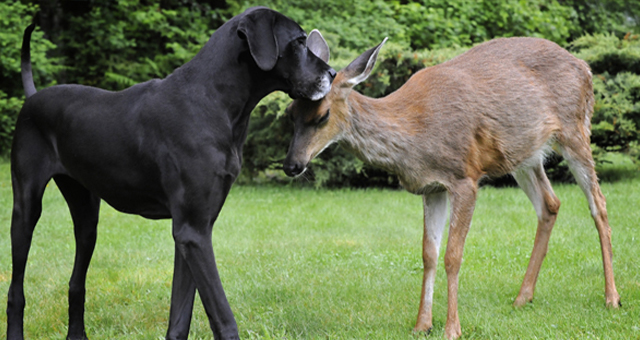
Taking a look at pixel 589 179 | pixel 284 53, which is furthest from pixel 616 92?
pixel 284 53

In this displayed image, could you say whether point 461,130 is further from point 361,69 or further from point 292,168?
point 292,168

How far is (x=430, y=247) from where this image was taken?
5.04 meters

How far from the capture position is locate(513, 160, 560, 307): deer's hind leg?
17.9 ft

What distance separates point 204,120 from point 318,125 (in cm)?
118

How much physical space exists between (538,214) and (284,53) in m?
3.06

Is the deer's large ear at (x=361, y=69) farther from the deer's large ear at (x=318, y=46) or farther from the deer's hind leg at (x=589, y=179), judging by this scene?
the deer's hind leg at (x=589, y=179)

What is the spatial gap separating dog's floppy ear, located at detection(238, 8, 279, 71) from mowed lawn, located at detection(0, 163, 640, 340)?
1.51 meters

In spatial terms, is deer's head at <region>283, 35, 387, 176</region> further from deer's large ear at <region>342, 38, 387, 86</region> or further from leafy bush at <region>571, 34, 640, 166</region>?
leafy bush at <region>571, 34, 640, 166</region>

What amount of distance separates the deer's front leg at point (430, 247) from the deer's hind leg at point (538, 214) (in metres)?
0.88

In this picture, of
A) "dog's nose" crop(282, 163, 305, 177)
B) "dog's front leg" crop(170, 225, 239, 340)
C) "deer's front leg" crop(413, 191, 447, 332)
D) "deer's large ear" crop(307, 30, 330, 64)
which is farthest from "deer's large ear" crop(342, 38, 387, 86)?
"dog's front leg" crop(170, 225, 239, 340)


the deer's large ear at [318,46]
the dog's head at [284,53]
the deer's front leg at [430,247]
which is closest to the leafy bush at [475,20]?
the deer's front leg at [430,247]

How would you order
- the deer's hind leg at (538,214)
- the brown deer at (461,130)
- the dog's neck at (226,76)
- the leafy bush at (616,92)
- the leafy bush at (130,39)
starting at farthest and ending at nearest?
the leafy bush at (130,39)
the leafy bush at (616,92)
the deer's hind leg at (538,214)
the brown deer at (461,130)
the dog's neck at (226,76)

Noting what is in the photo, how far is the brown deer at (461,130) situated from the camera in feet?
15.6

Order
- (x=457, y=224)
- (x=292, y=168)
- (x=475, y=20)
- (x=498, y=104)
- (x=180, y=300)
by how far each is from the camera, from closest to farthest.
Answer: (x=180, y=300)
(x=292, y=168)
(x=457, y=224)
(x=498, y=104)
(x=475, y=20)
